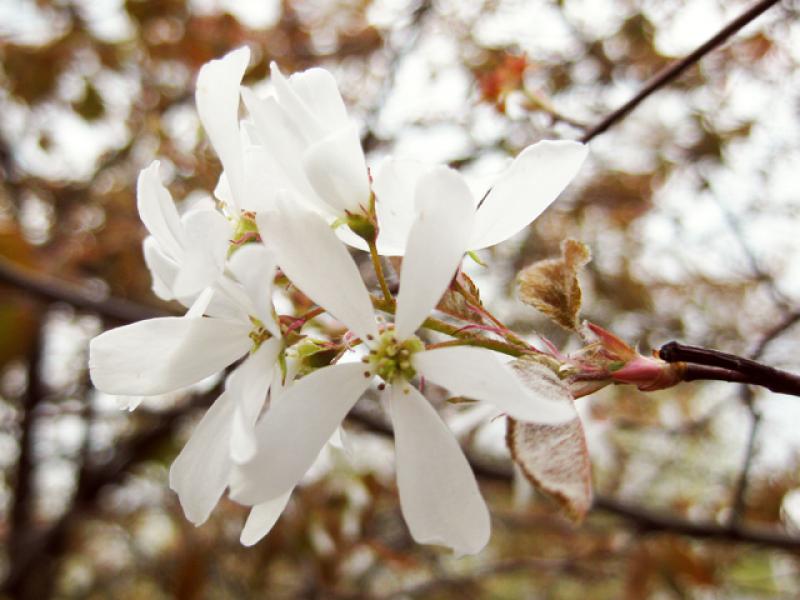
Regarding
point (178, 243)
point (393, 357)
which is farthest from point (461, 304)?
point (178, 243)

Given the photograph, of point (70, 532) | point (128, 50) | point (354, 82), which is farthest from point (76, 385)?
point (354, 82)

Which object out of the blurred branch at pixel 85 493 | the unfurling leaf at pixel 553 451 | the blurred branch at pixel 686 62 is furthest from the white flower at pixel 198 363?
the blurred branch at pixel 85 493

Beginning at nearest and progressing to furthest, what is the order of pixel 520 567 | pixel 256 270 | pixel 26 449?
pixel 256 270 → pixel 520 567 → pixel 26 449

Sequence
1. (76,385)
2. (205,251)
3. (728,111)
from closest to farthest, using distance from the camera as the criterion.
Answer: (205,251)
(728,111)
(76,385)

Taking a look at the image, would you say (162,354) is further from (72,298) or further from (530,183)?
(72,298)

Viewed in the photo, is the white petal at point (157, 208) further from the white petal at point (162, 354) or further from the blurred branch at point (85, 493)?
the blurred branch at point (85, 493)

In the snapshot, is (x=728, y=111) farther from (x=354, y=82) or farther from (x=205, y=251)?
(x=205, y=251)
